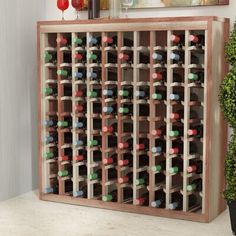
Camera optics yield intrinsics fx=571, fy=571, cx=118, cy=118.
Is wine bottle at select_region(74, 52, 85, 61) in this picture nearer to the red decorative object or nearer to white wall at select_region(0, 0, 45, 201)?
the red decorative object

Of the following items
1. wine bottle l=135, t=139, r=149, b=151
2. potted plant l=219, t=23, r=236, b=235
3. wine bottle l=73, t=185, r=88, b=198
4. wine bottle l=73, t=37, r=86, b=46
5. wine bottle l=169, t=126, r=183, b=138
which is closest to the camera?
potted plant l=219, t=23, r=236, b=235

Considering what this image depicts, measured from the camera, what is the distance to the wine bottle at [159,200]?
9.57ft

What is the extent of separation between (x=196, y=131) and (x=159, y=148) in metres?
0.21

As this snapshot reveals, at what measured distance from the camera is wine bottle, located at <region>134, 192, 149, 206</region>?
117 inches

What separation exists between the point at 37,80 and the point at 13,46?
0.23 m

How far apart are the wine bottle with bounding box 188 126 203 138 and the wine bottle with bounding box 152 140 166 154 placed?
182mm

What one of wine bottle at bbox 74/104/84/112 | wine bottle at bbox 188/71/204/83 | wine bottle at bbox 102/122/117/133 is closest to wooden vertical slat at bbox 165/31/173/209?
wine bottle at bbox 188/71/204/83

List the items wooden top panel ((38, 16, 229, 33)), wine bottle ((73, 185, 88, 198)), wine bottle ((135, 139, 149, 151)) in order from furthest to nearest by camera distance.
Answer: wine bottle ((73, 185, 88, 198)) < wine bottle ((135, 139, 149, 151)) < wooden top panel ((38, 16, 229, 33))

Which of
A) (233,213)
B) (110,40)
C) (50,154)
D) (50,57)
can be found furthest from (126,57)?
(233,213)

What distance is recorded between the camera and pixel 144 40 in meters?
3.13

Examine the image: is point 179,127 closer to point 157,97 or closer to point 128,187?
point 157,97

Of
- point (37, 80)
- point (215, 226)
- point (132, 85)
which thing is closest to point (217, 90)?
point (132, 85)

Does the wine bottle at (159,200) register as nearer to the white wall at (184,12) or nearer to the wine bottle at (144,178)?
the wine bottle at (144,178)

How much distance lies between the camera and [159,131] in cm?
288
